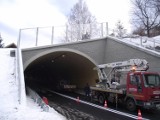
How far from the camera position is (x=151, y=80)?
17.0m

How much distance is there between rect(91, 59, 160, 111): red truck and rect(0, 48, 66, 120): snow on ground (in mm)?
5596

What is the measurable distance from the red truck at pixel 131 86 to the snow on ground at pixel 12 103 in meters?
5.60

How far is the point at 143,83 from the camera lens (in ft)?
54.9

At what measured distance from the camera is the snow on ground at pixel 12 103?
12117mm

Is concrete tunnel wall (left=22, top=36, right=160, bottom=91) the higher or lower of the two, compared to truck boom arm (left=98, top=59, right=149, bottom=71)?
higher

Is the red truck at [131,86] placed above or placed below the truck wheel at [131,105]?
above

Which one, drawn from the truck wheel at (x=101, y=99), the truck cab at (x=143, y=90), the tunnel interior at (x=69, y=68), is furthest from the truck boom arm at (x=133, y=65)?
the tunnel interior at (x=69, y=68)

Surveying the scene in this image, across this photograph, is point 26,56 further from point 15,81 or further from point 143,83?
point 143,83

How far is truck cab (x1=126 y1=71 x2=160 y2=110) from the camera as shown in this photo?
1636 cm

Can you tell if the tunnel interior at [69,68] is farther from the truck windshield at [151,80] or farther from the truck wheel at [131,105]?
the truck windshield at [151,80]

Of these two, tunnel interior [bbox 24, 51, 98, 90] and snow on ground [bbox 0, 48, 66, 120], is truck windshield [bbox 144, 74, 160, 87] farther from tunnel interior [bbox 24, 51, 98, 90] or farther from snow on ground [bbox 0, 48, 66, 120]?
tunnel interior [bbox 24, 51, 98, 90]

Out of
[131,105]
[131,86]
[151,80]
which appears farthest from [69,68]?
[151,80]

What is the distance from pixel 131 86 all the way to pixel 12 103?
321 inches

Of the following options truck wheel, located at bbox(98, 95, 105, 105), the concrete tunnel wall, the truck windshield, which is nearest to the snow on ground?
the concrete tunnel wall
